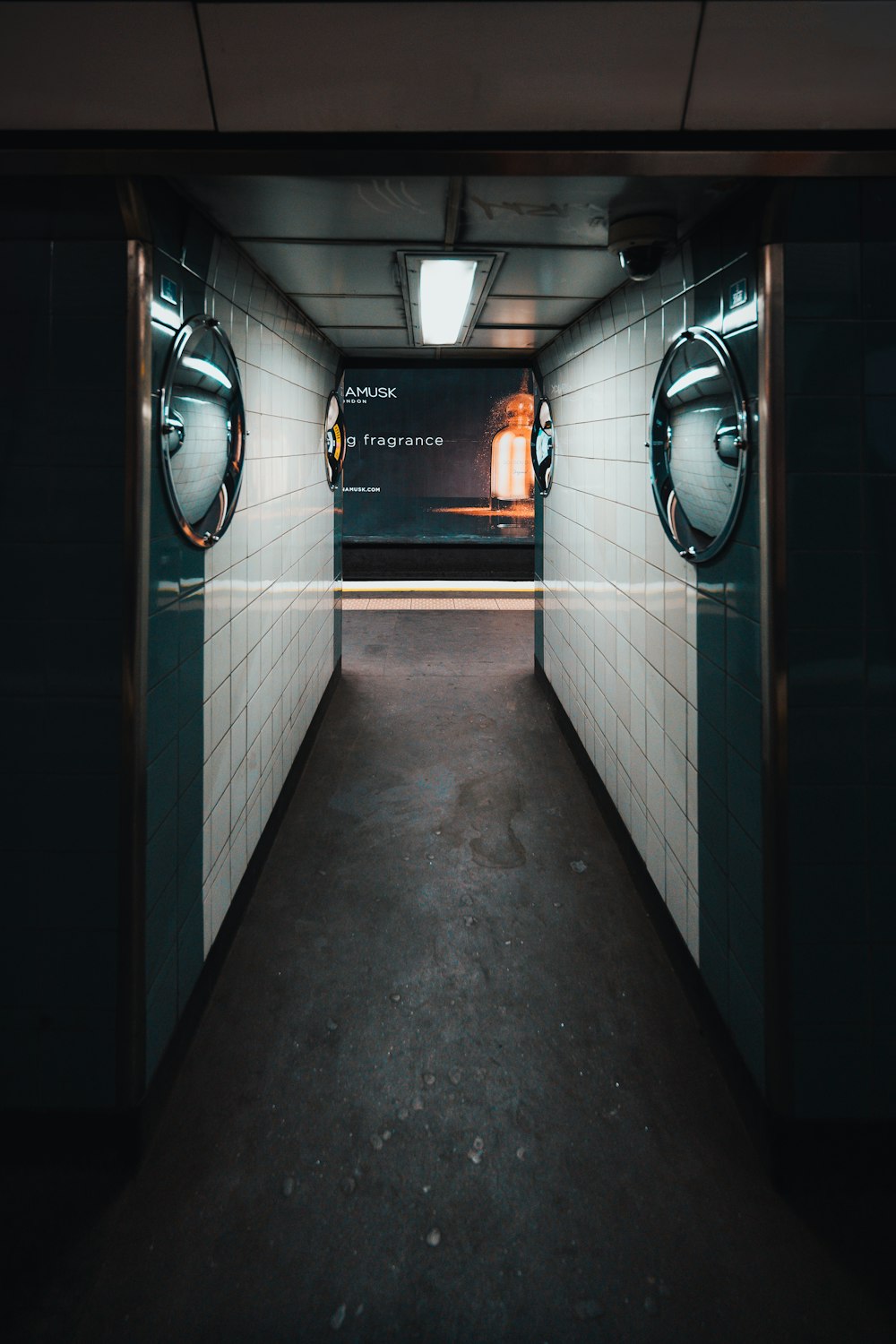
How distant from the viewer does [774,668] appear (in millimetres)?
2039

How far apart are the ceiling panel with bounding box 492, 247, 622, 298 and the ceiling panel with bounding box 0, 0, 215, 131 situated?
4.90 feet

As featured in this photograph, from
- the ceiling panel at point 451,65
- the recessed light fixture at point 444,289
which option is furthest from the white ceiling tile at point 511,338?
the ceiling panel at point 451,65

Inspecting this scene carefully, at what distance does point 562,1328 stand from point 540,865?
210 cm

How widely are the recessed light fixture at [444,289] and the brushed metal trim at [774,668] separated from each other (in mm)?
1262

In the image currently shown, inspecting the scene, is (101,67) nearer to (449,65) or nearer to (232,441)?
(449,65)

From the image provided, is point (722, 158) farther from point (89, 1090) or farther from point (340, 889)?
point (340, 889)

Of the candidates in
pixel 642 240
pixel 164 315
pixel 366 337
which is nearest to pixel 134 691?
pixel 164 315

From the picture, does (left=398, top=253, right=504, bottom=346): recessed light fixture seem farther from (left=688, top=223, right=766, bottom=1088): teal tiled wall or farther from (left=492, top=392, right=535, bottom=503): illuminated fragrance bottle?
(left=492, top=392, right=535, bottom=503): illuminated fragrance bottle

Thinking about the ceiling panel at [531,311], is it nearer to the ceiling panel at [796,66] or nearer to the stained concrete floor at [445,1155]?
the ceiling panel at [796,66]

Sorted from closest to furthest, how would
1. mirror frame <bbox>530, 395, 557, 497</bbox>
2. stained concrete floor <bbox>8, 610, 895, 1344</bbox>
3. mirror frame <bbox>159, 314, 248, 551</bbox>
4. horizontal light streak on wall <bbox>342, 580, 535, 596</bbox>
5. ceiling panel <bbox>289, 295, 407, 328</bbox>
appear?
stained concrete floor <bbox>8, 610, 895, 1344</bbox> < mirror frame <bbox>159, 314, 248, 551</bbox> < ceiling panel <bbox>289, 295, 407, 328</bbox> < mirror frame <bbox>530, 395, 557, 497</bbox> < horizontal light streak on wall <bbox>342, 580, 535, 596</bbox>

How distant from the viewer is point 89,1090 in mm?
2123

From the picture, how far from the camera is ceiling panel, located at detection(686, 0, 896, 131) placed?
1485 mm

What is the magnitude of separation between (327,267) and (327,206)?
0.88 m

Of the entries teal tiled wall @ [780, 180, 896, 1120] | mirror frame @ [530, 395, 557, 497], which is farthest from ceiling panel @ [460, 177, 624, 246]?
mirror frame @ [530, 395, 557, 497]
